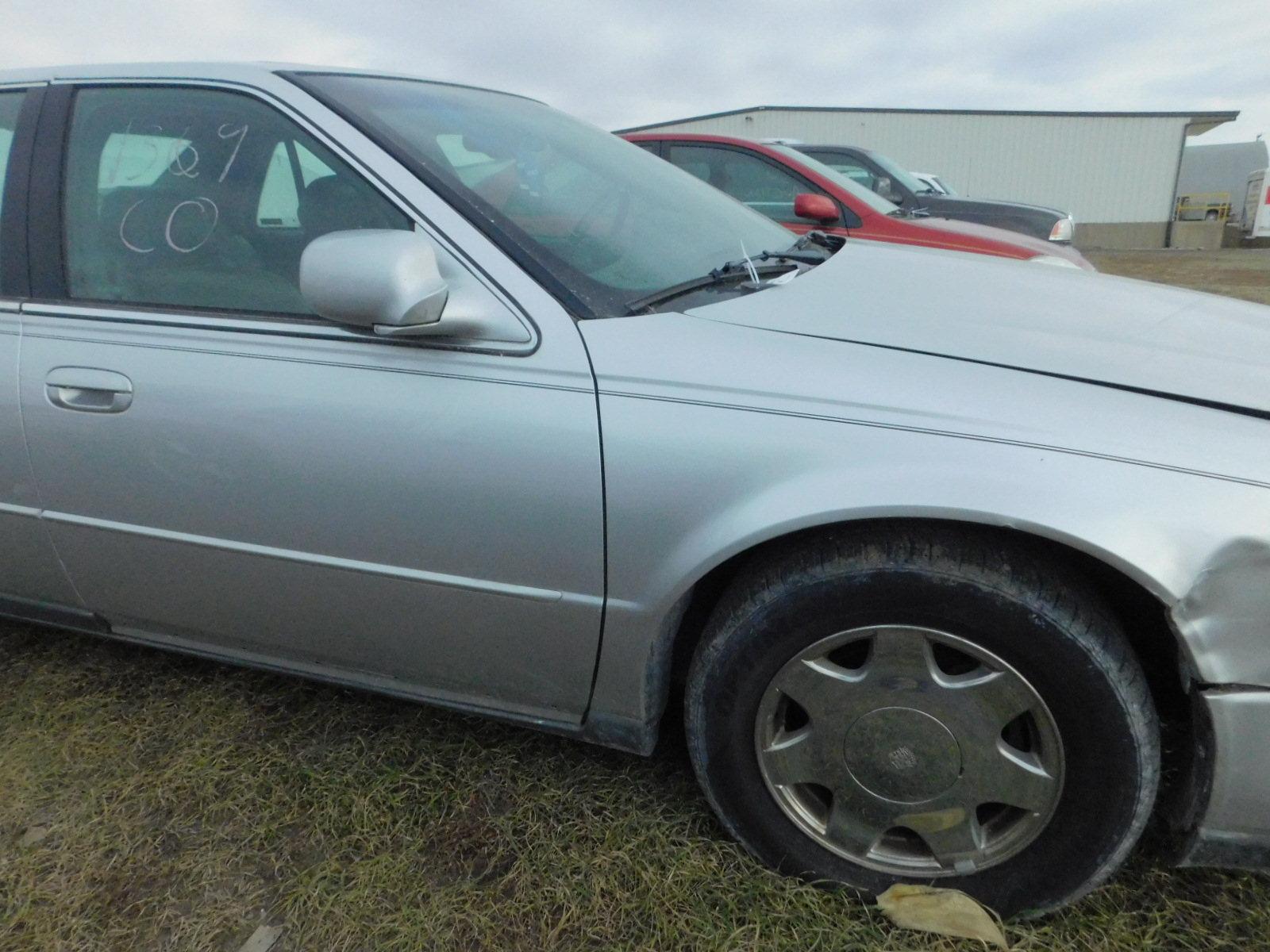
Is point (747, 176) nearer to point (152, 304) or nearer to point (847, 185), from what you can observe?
point (847, 185)

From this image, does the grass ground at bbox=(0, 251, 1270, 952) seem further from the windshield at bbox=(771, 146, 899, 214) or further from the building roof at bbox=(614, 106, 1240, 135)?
the building roof at bbox=(614, 106, 1240, 135)

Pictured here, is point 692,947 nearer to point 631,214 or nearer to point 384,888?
point 384,888

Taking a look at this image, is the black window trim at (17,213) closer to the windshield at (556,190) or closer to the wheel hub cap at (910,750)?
the windshield at (556,190)

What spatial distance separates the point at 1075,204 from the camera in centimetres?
2180

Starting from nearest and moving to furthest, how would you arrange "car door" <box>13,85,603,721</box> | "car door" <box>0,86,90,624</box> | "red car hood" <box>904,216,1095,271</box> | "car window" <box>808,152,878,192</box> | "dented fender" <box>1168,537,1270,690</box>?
1. "dented fender" <box>1168,537,1270,690</box>
2. "car door" <box>13,85,603,721</box>
3. "car door" <box>0,86,90,624</box>
4. "red car hood" <box>904,216,1095,271</box>
5. "car window" <box>808,152,878,192</box>

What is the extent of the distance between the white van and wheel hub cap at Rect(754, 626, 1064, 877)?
78.2ft

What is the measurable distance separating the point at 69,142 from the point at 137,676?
1363 millimetres

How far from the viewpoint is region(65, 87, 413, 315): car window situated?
1.68 m

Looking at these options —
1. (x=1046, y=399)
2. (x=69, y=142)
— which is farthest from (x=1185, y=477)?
(x=69, y=142)

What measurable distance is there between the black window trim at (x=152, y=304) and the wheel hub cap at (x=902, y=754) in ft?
2.89

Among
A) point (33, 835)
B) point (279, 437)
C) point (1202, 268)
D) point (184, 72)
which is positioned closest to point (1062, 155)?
point (1202, 268)

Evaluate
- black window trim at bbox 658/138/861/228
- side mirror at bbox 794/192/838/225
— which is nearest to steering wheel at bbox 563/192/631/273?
side mirror at bbox 794/192/838/225

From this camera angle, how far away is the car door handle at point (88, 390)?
1687 mm

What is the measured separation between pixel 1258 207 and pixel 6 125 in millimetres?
24932
